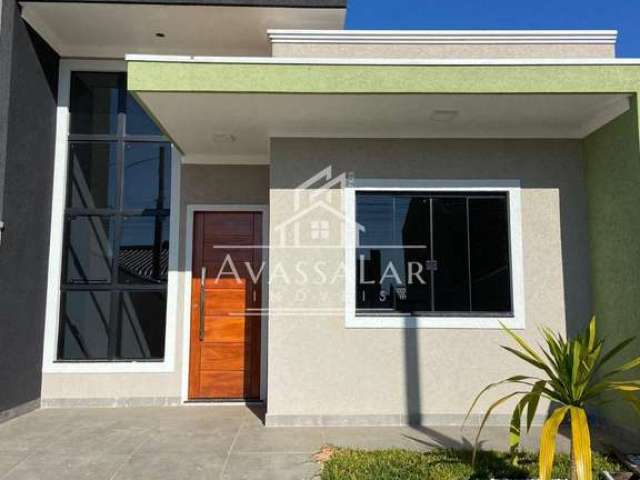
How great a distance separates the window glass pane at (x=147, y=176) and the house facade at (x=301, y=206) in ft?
0.10

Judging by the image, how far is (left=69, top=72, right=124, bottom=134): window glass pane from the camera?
24.8ft

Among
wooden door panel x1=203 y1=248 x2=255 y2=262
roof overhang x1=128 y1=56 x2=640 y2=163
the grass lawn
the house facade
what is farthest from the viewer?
wooden door panel x1=203 y1=248 x2=255 y2=262

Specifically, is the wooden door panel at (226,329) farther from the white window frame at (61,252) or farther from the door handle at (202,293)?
the white window frame at (61,252)

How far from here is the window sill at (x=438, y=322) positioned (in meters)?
6.11

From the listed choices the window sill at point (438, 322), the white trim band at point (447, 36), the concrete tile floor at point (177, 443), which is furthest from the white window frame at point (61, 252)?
the window sill at point (438, 322)

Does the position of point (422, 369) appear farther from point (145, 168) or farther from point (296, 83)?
point (145, 168)

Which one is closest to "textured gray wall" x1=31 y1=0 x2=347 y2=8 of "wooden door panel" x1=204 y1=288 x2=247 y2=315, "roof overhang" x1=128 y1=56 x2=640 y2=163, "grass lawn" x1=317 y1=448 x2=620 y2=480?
"roof overhang" x1=128 y1=56 x2=640 y2=163

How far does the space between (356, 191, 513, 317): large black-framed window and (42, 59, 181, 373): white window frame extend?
294 centimetres

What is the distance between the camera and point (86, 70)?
24.7 ft

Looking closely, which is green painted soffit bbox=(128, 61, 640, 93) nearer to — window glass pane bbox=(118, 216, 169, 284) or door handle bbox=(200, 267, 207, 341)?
window glass pane bbox=(118, 216, 169, 284)

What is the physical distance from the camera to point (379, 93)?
5227 millimetres

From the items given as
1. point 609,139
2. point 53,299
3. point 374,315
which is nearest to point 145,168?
point 53,299

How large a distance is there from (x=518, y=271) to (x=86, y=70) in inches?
277

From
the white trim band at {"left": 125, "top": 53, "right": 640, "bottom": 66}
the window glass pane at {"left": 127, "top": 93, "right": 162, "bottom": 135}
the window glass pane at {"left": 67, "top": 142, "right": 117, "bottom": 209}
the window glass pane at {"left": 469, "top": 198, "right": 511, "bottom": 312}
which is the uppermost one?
the window glass pane at {"left": 127, "top": 93, "right": 162, "bottom": 135}
